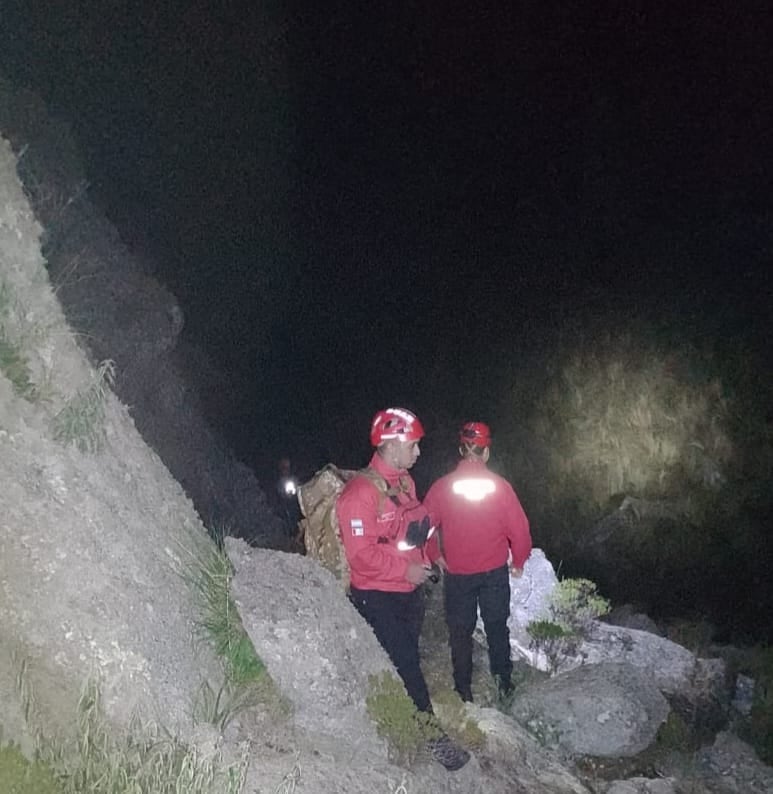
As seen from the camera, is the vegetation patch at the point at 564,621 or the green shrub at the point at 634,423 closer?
the vegetation patch at the point at 564,621

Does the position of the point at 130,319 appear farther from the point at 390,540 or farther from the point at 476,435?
the point at 390,540

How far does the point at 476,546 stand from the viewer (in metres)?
6.21

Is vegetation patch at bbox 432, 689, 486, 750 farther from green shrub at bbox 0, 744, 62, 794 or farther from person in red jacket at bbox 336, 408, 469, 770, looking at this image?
green shrub at bbox 0, 744, 62, 794

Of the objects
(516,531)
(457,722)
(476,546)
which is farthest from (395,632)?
(516,531)

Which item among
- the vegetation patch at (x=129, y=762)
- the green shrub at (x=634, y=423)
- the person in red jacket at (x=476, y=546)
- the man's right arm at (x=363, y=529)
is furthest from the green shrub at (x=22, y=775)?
the green shrub at (x=634, y=423)

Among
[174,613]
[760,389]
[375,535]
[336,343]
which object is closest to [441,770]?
[375,535]

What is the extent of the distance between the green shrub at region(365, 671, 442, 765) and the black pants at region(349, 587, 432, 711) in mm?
306

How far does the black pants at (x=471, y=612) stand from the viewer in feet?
20.9

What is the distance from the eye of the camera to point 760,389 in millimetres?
13570

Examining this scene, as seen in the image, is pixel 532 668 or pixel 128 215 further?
pixel 128 215

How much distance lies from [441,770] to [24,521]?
2359mm

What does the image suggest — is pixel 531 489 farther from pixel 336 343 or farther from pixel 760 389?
pixel 336 343

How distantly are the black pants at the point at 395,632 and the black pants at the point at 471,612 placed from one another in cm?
148

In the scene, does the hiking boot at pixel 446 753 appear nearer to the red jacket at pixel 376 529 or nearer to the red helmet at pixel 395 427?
the red jacket at pixel 376 529
